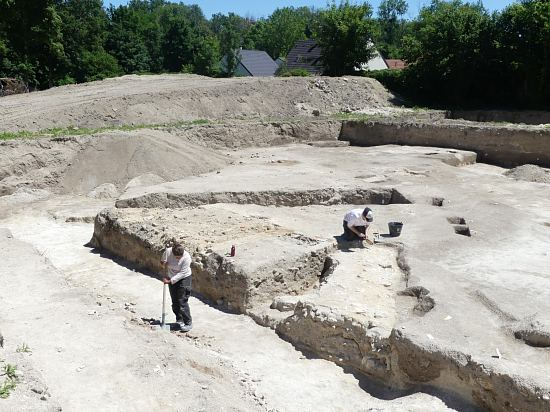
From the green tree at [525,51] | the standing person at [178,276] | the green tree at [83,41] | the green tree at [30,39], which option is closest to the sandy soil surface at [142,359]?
the standing person at [178,276]

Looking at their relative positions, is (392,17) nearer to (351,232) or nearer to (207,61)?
(207,61)

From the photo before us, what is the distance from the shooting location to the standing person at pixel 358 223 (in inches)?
412

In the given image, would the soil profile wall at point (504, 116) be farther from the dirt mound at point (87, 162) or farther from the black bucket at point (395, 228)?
the black bucket at point (395, 228)

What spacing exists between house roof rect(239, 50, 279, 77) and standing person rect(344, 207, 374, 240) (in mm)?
40453

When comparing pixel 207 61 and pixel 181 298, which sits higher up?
pixel 207 61

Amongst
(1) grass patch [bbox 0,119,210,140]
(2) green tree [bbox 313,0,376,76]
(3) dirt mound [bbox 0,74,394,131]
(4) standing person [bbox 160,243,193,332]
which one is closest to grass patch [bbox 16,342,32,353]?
(4) standing person [bbox 160,243,193,332]

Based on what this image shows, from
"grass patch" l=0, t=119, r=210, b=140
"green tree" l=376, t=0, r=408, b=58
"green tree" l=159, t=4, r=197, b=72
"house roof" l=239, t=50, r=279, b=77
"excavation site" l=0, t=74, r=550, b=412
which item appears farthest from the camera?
"green tree" l=376, t=0, r=408, b=58

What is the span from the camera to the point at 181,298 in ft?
26.3

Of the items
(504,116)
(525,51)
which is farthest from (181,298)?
(525,51)

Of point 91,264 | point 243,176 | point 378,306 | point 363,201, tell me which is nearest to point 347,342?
point 378,306

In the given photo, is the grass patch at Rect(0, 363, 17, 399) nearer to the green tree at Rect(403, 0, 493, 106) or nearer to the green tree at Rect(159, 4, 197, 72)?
the green tree at Rect(403, 0, 493, 106)

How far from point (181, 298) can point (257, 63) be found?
45.8 m

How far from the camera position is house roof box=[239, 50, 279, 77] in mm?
50188

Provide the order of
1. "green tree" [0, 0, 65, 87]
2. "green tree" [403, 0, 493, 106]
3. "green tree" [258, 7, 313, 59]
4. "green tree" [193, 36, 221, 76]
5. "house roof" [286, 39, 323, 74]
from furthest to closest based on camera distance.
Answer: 1. "green tree" [258, 7, 313, 59]
2. "green tree" [193, 36, 221, 76]
3. "house roof" [286, 39, 323, 74]
4. "green tree" [0, 0, 65, 87]
5. "green tree" [403, 0, 493, 106]
